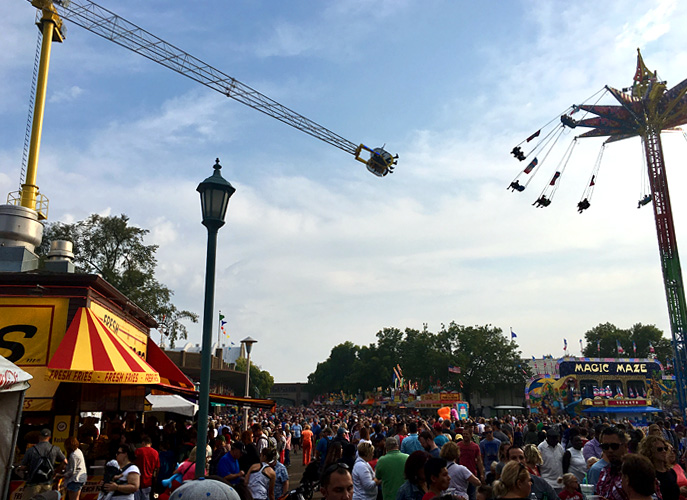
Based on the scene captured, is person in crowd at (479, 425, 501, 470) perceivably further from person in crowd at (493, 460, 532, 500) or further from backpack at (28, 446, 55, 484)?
backpack at (28, 446, 55, 484)

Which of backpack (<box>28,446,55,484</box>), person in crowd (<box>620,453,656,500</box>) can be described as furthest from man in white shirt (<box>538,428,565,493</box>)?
backpack (<box>28,446,55,484</box>)

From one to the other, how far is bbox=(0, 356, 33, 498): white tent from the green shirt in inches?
185

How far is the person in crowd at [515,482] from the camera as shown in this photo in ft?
14.6

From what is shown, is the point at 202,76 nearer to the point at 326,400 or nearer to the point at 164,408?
the point at 164,408

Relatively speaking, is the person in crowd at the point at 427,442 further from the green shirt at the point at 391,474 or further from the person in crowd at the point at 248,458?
the person in crowd at the point at 248,458

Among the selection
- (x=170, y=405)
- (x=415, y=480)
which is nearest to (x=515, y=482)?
(x=415, y=480)

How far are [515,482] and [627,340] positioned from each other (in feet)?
306

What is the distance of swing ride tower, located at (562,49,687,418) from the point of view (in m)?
31.2

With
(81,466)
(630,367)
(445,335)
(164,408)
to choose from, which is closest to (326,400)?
(445,335)

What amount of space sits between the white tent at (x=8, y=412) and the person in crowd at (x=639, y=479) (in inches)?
269

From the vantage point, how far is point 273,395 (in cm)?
12888

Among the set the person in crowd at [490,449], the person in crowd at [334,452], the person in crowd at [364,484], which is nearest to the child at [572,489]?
the person in crowd at [364,484]

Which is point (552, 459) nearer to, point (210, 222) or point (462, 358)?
point (210, 222)

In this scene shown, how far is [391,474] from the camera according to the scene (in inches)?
277
